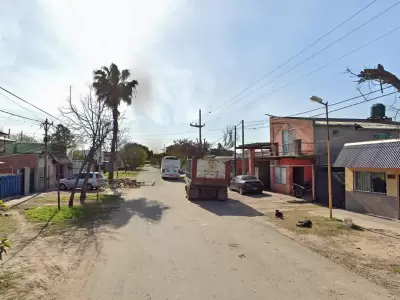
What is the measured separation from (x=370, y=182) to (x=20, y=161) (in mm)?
25363

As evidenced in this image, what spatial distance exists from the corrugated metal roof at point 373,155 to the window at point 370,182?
0.81 metres

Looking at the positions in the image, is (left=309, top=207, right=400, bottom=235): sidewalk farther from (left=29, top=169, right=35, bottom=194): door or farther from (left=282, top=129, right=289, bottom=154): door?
(left=29, top=169, right=35, bottom=194): door

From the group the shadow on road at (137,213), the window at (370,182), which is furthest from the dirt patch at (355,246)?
the shadow on road at (137,213)

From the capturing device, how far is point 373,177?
17312 millimetres

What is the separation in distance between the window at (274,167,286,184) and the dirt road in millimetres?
16039

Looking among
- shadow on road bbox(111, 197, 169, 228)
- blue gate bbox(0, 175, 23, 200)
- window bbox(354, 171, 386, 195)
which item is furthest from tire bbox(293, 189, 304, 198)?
blue gate bbox(0, 175, 23, 200)

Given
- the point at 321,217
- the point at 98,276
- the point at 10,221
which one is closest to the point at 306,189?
the point at 321,217

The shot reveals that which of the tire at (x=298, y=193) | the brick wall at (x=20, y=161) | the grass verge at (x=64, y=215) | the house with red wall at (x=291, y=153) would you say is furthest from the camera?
the brick wall at (x=20, y=161)

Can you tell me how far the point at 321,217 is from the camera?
16.1 metres

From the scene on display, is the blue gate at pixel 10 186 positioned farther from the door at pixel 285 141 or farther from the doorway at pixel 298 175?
the door at pixel 285 141

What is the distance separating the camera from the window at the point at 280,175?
28.6 metres

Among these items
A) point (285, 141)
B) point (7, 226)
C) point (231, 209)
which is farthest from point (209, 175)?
point (7, 226)

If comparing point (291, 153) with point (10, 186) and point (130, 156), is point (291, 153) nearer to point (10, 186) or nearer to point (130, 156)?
point (10, 186)

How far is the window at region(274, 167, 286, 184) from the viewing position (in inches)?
1126
